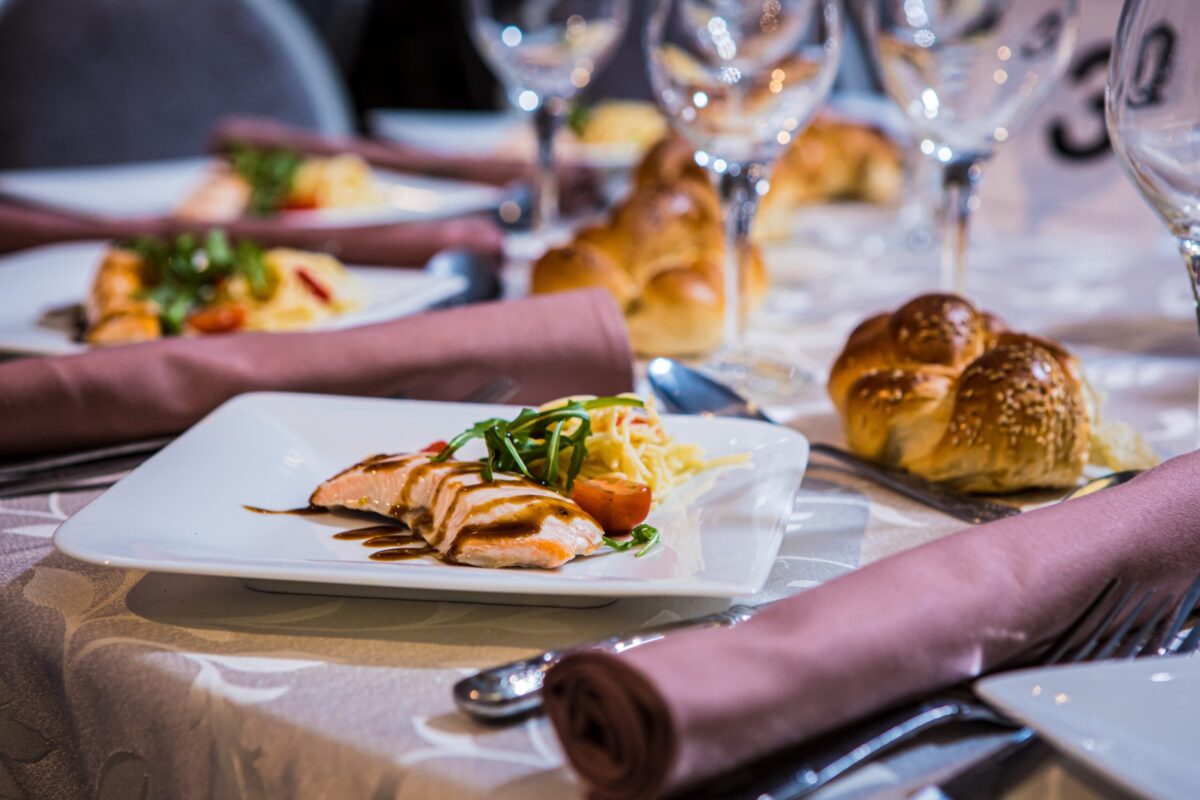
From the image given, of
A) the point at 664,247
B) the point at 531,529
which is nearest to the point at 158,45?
the point at 664,247

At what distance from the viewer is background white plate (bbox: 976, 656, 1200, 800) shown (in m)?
0.46

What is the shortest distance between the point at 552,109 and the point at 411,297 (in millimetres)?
562

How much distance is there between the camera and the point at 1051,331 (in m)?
1.35

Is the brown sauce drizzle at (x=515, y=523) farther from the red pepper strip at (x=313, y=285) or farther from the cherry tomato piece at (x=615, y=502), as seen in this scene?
the red pepper strip at (x=313, y=285)

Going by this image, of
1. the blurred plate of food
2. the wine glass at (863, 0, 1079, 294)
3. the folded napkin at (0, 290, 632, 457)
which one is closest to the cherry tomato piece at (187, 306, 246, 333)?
the folded napkin at (0, 290, 632, 457)

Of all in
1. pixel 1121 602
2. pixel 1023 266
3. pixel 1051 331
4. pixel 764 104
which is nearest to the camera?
pixel 1121 602

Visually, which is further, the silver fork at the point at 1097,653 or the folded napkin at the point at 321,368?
the folded napkin at the point at 321,368

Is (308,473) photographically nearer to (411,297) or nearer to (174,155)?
(411,297)

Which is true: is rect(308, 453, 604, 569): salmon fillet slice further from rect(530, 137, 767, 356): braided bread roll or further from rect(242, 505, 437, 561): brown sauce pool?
rect(530, 137, 767, 356): braided bread roll

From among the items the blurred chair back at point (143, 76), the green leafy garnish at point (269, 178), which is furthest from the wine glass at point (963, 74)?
the blurred chair back at point (143, 76)

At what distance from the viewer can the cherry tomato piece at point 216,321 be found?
1.19 metres

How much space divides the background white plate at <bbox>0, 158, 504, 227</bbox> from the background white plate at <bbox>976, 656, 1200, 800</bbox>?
1324 mm

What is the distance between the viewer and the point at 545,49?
1.71 metres

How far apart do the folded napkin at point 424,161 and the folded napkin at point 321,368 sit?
936 millimetres
